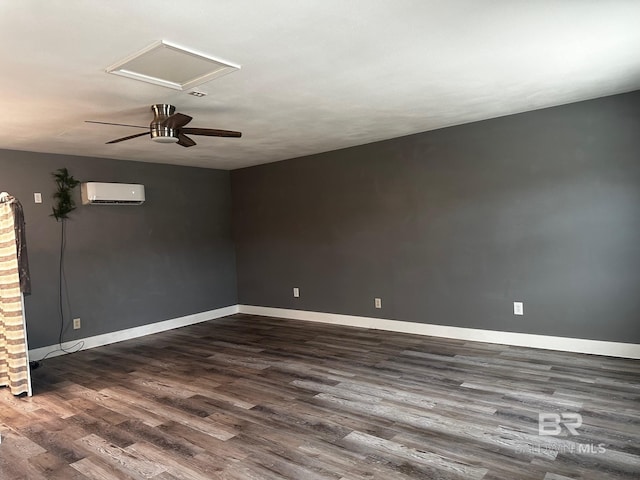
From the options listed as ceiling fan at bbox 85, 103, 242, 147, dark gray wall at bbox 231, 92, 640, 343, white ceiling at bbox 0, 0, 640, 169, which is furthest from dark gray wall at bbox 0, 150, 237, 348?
ceiling fan at bbox 85, 103, 242, 147

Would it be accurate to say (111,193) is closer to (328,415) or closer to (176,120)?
(176,120)

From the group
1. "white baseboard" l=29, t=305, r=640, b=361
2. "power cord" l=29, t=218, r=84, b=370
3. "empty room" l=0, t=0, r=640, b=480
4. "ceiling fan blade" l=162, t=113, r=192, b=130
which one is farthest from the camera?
"power cord" l=29, t=218, r=84, b=370

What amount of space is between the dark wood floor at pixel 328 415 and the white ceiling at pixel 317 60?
7.57 ft

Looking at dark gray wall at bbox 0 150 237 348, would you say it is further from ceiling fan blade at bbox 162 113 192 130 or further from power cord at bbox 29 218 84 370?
ceiling fan blade at bbox 162 113 192 130

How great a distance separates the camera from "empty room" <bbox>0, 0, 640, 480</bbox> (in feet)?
7.62

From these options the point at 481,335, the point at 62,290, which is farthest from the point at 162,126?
the point at 481,335

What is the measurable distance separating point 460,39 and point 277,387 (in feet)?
9.39

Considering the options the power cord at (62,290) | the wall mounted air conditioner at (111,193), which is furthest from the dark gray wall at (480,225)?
the power cord at (62,290)

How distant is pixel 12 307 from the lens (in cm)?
361

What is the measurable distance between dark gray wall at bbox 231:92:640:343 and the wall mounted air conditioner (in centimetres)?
186

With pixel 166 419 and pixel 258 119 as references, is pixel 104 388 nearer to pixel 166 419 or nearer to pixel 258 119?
pixel 166 419

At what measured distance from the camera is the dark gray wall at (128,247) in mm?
4820

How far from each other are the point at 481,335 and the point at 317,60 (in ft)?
11.1

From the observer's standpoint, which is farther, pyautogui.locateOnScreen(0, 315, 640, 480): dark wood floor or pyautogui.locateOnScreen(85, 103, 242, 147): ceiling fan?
pyautogui.locateOnScreen(85, 103, 242, 147): ceiling fan
